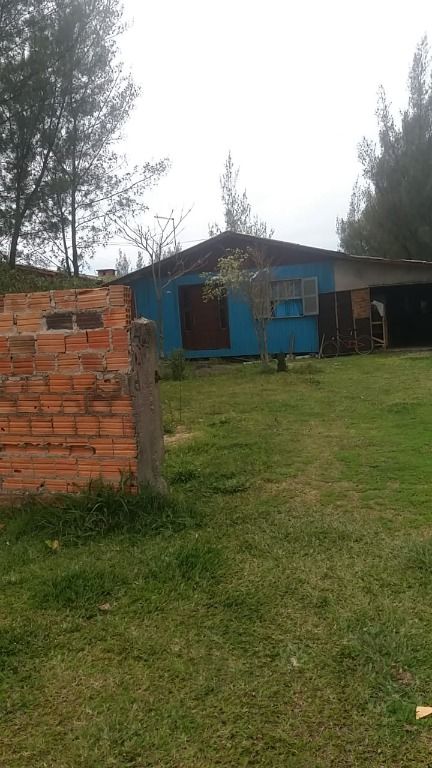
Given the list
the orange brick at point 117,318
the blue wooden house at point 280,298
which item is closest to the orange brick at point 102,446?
the orange brick at point 117,318

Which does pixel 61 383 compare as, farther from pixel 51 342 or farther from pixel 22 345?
pixel 22 345

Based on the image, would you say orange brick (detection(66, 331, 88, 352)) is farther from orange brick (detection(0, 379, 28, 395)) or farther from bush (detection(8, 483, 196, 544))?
bush (detection(8, 483, 196, 544))

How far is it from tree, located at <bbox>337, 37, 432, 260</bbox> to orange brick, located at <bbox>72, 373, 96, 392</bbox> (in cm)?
2409

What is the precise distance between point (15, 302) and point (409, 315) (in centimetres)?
1961

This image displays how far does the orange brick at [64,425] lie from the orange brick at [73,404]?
51 millimetres

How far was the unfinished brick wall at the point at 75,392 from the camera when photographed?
344 cm

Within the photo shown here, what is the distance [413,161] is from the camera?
25.2m

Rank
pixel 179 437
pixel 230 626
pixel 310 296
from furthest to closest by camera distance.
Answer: pixel 310 296 → pixel 179 437 → pixel 230 626

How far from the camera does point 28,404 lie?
3.67 metres

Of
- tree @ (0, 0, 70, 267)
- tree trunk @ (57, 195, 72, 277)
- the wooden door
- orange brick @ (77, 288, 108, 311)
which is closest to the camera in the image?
orange brick @ (77, 288, 108, 311)

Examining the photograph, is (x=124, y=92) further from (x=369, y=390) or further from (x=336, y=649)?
(x=336, y=649)

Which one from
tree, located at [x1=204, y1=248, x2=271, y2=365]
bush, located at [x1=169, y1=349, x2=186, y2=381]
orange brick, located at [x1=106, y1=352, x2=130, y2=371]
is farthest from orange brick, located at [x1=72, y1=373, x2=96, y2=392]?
tree, located at [x1=204, y1=248, x2=271, y2=365]

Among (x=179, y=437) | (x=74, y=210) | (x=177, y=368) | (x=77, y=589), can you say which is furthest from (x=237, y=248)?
(x=77, y=589)

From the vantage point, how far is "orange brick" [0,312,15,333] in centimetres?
366
